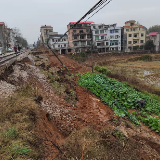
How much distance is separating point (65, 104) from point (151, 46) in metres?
44.7

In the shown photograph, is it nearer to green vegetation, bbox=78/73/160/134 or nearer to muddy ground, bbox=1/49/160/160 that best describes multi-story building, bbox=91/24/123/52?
green vegetation, bbox=78/73/160/134

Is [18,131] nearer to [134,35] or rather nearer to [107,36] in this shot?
[107,36]

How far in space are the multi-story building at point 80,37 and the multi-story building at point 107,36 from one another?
221cm

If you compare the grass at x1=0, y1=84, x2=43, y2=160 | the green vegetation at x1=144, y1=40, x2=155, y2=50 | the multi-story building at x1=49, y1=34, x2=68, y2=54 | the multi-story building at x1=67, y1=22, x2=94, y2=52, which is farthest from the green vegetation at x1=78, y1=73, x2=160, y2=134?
the green vegetation at x1=144, y1=40, x2=155, y2=50

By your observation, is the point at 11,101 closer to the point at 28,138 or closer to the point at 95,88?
the point at 28,138

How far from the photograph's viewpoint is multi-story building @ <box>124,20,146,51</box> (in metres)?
44.1

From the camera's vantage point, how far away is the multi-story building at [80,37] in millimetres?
44500

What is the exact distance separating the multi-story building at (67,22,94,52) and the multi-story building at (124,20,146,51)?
13366mm

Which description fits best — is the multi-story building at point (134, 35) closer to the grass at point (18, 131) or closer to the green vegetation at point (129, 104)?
the green vegetation at point (129, 104)

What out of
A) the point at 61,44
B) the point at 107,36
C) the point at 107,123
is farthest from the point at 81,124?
the point at 107,36

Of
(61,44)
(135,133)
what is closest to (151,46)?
(61,44)

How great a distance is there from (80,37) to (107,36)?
31.5ft

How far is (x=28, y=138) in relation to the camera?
4375 millimetres

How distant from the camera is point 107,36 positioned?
45750 mm
